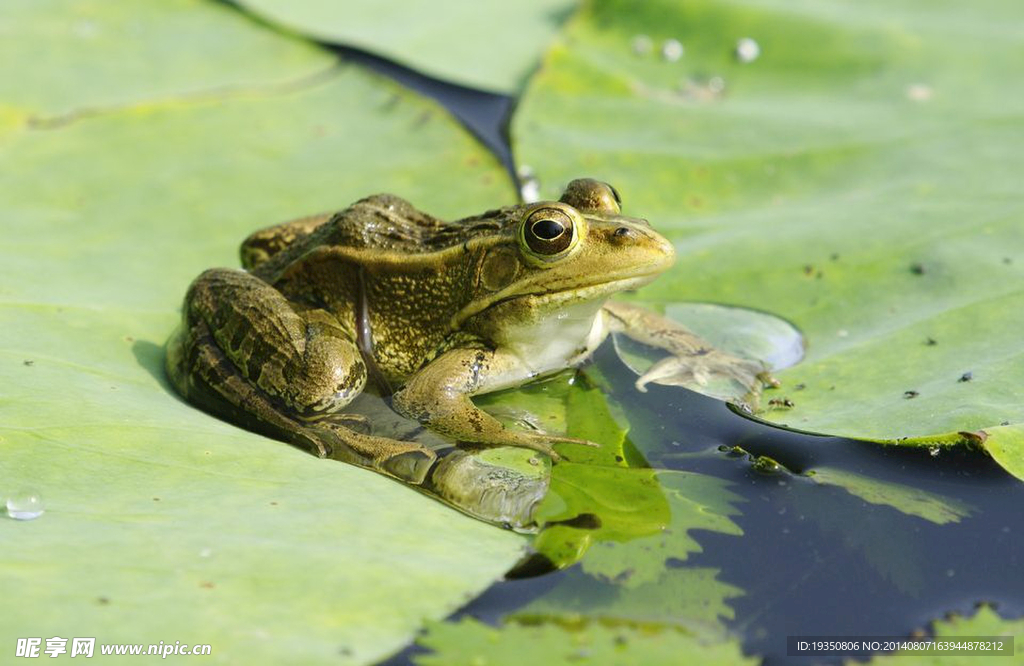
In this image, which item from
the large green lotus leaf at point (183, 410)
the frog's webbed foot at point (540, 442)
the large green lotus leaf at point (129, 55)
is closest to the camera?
the large green lotus leaf at point (183, 410)

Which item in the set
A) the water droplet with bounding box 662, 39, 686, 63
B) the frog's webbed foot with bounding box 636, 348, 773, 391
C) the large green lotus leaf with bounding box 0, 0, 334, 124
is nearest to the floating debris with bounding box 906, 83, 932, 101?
the water droplet with bounding box 662, 39, 686, 63

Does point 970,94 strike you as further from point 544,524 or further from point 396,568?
point 396,568

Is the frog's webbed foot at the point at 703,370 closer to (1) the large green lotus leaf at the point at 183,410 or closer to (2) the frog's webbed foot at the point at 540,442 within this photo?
(2) the frog's webbed foot at the point at 540,442

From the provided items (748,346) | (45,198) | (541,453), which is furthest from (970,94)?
(45,198)

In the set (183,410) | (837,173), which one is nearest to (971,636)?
(183,410)

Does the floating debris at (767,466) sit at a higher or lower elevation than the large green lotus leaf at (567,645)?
higher

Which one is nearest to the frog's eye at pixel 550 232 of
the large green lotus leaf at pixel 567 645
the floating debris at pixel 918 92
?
the large green lotus leaf at pixel 567 645
